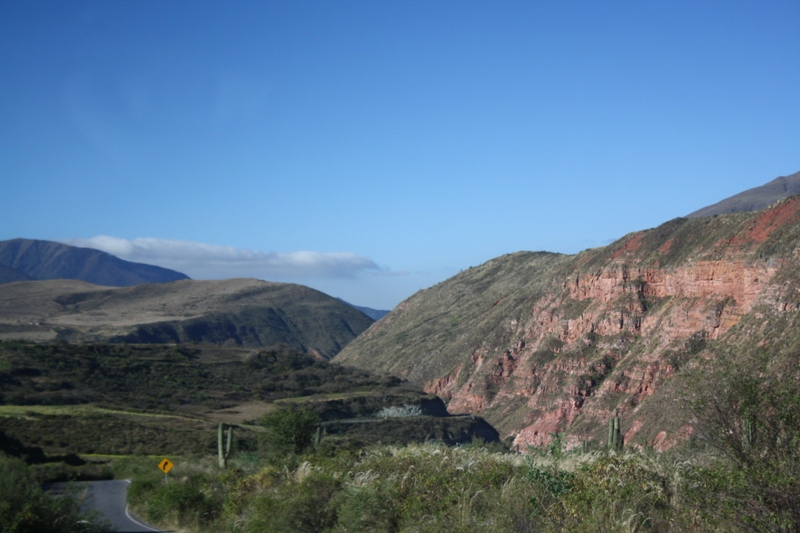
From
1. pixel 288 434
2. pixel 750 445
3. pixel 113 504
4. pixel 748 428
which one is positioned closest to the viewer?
pixel 750 445

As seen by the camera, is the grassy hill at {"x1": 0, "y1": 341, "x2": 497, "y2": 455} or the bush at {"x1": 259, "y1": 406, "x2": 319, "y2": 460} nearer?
the bush at {"x1": 259, "y1": 406, "x2": 319, "y2": 460}

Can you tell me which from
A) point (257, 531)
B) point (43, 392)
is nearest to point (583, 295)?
point (43, 392)

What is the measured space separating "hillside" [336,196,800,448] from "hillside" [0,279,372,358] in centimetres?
4922

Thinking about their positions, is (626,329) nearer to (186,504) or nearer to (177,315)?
(186,504)

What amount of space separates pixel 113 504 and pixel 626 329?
56.9 meters

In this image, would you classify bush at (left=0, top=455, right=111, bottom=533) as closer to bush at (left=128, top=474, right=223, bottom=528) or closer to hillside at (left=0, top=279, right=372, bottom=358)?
bush at (left=128, top=474, right=223, bottom=528)

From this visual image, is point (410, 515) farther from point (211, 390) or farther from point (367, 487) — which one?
point (211, 390)

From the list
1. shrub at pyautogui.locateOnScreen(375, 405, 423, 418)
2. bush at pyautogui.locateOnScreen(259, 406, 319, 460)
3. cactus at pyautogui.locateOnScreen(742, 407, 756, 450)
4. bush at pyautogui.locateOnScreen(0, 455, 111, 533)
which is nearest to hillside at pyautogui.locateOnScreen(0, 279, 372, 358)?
shrub at pyautogui.locateOnScreen(375, 405, 423, 418)

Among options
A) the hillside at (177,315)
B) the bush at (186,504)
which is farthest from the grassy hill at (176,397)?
the hillside at (177,315)

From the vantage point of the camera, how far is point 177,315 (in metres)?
155

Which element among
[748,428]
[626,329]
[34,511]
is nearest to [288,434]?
[34,511]

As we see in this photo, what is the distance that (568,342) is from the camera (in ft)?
263

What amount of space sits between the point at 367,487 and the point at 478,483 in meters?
2.30

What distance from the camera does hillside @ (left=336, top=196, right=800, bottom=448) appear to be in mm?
53969
